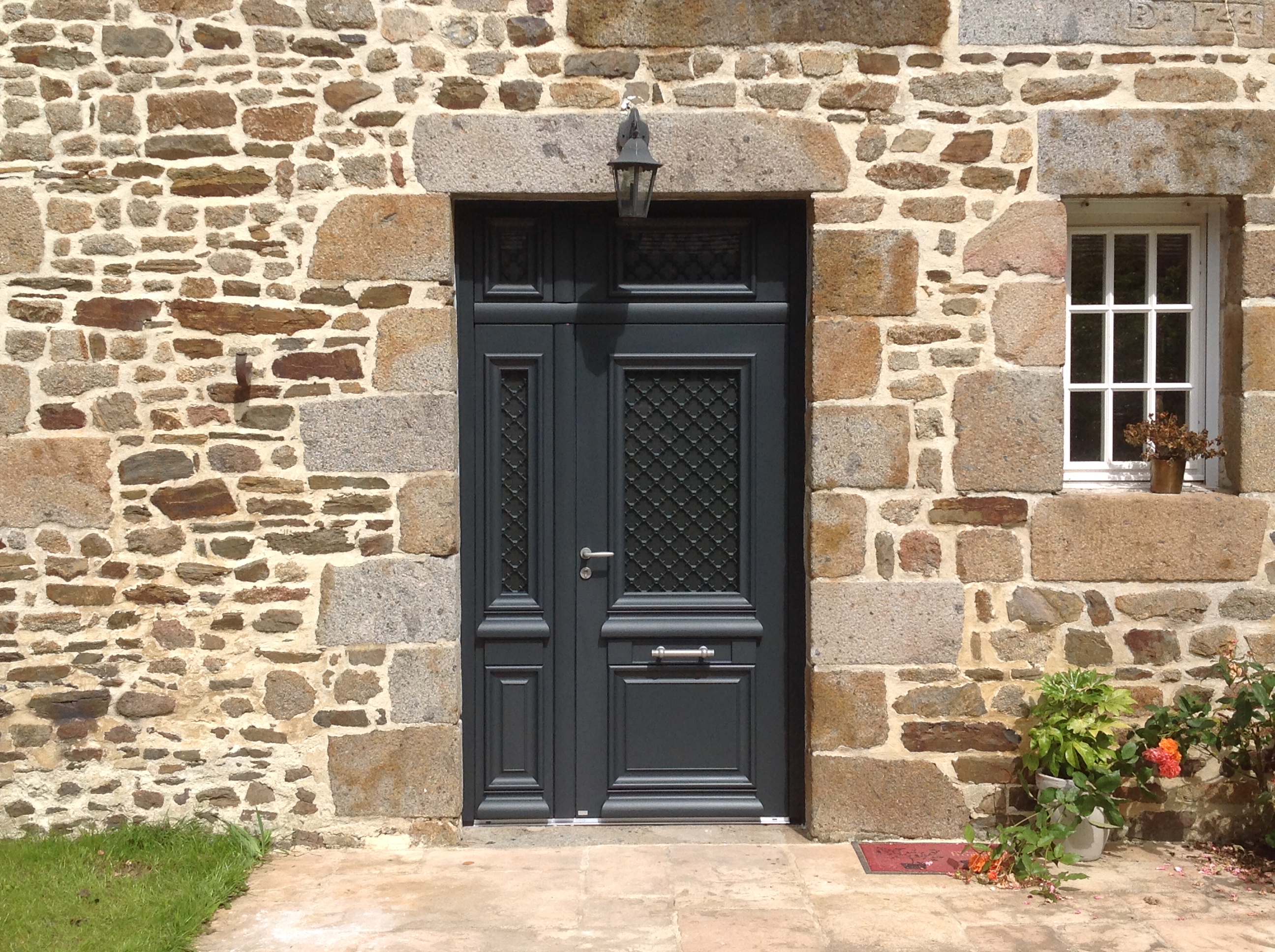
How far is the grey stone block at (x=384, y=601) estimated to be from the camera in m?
4.43

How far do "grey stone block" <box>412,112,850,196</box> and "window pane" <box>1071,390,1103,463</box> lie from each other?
1302 mm

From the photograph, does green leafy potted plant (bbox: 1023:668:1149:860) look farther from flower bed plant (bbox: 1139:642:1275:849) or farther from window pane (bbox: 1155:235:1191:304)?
window pane (bbox: 1155:235:1191:304)

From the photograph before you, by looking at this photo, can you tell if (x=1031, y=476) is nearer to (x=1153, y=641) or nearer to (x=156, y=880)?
(x=1153, y=641)

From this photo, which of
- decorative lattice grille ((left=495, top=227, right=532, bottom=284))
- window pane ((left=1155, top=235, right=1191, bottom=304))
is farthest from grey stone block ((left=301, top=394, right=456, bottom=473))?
window pane ((left=1155, top=235, right=1191, bottom=304))

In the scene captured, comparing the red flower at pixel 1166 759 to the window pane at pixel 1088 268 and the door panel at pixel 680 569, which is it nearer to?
the door panel at pixel 680 569

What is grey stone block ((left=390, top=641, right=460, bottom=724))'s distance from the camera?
4.46m

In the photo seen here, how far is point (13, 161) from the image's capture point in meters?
4.36

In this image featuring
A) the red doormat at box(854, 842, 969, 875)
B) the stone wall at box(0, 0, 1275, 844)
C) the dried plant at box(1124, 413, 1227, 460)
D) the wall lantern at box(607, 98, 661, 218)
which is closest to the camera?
the wall lantern at box(607, 98, 661, 218)

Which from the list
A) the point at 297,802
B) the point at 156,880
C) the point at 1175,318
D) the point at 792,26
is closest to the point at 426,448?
the point at 297,802

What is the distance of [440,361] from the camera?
441 cm

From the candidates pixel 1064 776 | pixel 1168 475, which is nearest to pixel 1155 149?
pixel 1168 475

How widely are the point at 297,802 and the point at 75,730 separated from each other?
86 centimetres

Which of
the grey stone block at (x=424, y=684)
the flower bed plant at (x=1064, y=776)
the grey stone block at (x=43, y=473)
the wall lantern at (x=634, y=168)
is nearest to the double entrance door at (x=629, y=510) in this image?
the grey stone block at (x=424, y=684)

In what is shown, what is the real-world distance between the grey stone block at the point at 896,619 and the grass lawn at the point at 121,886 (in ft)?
7.48
